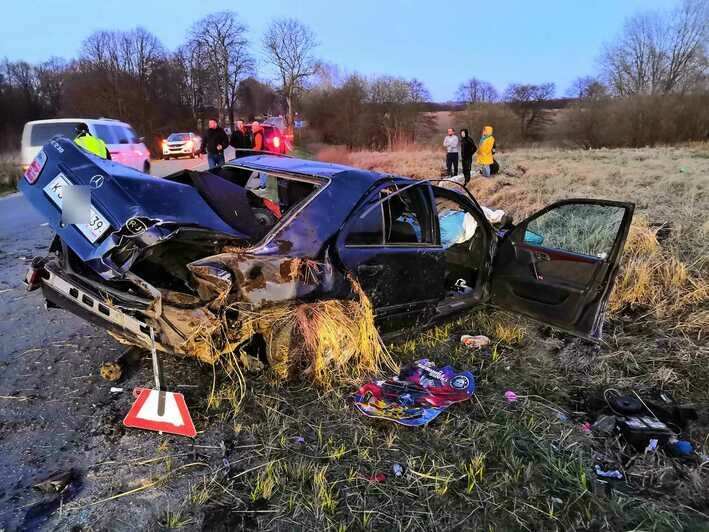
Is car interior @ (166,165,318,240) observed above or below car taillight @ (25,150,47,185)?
below

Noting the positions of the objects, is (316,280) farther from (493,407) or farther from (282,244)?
(493,407)

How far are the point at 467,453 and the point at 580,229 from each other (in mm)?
4950

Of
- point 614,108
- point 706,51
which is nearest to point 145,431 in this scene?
point 614,108

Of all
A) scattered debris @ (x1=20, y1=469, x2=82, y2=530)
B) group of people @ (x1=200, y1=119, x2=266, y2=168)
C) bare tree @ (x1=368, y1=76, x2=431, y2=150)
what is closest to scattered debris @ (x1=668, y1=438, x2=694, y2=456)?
scattered debris @ (x1=20, y1=469, x2=82, y2=530)

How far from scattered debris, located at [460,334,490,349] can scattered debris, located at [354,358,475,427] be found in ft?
1.65

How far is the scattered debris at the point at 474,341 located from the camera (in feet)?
13.4

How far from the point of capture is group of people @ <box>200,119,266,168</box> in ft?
37.5

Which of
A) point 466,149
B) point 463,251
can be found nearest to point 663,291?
point 463,251

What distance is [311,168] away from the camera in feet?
11.9

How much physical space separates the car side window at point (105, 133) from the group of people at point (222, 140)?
1882 millimetres

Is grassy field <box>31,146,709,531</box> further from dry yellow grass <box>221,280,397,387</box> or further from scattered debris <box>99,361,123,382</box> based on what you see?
scattered debris <box>99,361,123,382</box>

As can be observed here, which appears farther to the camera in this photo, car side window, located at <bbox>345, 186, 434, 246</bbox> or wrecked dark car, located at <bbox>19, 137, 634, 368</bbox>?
car side window, located at <bbox>345, 186, 434, 246</bbox>

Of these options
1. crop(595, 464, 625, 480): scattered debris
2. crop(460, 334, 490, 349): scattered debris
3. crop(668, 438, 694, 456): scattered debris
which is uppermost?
crop(460, 334, 490, 349): scattered debris

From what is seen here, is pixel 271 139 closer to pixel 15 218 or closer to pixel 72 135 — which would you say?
pixel 72 135
